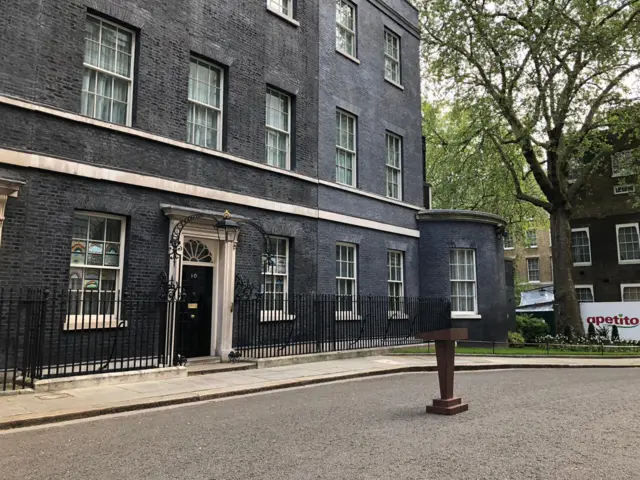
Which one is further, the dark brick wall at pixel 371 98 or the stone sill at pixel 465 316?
the stone sill at pixel 465 316

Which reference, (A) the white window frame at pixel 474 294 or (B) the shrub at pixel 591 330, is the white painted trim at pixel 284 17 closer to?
(A) the white window frame at pixel 474 294

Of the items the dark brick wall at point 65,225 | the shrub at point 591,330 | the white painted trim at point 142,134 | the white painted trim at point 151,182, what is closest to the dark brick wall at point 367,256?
the white painted trim at point 151,182

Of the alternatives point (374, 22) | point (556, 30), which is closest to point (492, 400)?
point (374, 22)

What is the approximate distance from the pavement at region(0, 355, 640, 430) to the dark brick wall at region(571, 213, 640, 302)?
58.9 ft

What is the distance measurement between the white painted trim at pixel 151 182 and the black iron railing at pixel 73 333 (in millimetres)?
2290

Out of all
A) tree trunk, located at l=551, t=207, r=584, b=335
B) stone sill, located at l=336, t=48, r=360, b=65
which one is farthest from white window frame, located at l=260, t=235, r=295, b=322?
tree trunk, located at l=551, t=207, r=584, b=335

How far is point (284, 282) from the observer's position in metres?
14.5

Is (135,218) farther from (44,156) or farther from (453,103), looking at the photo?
(453,103)

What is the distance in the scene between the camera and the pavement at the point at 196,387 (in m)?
7.09

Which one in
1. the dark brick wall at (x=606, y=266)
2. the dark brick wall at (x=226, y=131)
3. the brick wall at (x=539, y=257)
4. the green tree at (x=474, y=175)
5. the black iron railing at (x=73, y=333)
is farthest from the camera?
the brick wall at (x=539, y=257)

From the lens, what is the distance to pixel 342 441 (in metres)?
5.61

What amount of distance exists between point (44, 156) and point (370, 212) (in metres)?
10.4

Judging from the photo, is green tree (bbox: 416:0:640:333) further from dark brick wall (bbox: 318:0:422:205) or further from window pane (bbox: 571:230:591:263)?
window pane (bbox: 571:230:591:263)

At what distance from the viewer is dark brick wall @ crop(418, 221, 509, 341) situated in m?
19.2
